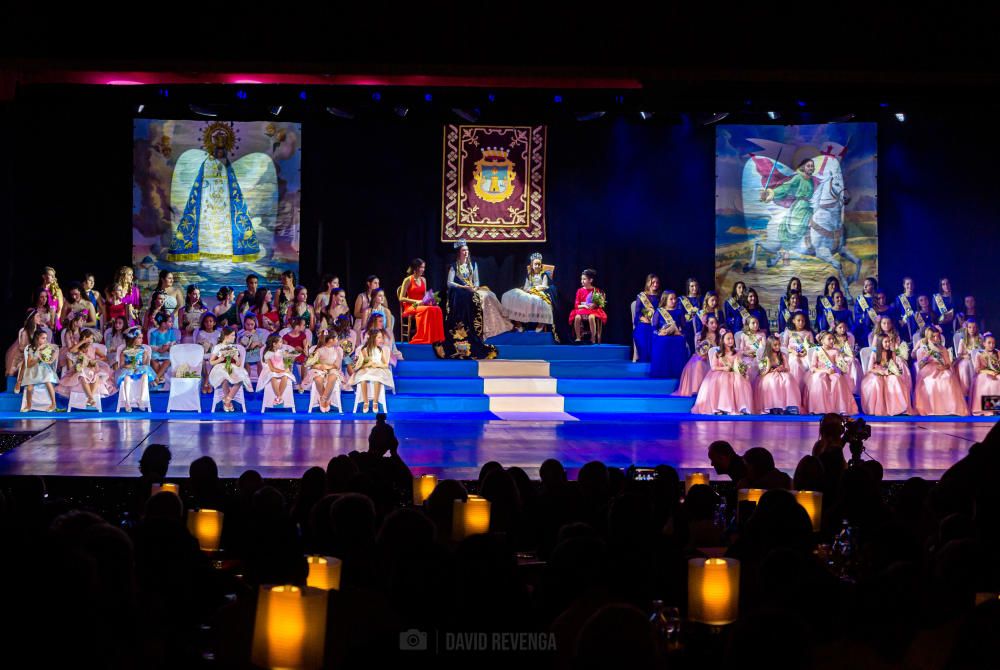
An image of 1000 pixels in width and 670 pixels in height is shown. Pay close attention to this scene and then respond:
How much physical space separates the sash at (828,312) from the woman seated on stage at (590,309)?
108 inches

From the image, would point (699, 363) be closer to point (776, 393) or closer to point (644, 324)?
point (776, 393)

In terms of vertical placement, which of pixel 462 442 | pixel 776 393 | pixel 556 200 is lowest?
pixel 462 442

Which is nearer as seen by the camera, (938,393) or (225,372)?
(225,372)

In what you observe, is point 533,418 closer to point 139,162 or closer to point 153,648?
point 139,162

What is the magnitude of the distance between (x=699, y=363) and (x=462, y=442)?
4083mm

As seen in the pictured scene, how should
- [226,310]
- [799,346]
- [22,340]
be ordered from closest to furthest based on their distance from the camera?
[22,340] → [799,346] → [226,310]

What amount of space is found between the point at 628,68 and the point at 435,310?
1093 centimetres

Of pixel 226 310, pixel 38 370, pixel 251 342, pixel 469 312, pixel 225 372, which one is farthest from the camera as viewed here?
pixel 469 312

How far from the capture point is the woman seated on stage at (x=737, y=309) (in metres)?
13.4

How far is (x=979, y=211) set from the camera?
14320mm

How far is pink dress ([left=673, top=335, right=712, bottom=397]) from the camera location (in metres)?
12.1

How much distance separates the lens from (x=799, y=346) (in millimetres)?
12227

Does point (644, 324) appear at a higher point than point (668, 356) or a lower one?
higher

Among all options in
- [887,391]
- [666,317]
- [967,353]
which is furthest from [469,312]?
[967,353]
